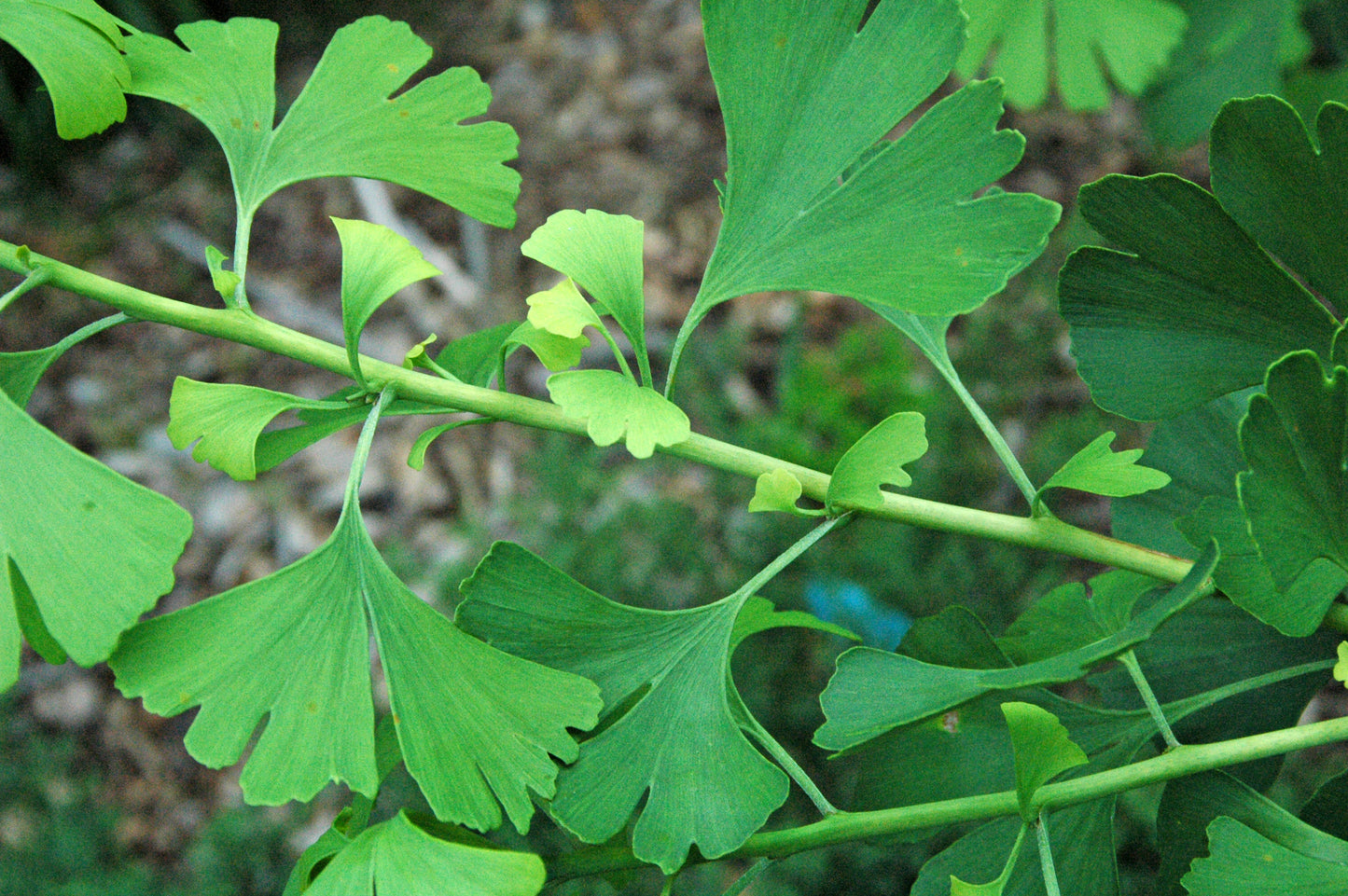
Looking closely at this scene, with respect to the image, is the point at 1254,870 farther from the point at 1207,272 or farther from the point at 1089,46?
the point at 1089,46

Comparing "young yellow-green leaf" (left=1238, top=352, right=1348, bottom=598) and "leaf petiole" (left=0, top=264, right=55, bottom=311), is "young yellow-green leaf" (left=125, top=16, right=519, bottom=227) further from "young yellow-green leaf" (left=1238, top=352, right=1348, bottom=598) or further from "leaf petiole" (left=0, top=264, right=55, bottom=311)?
"young yellow-green leaf" (left=1238, top=352, right=1348, bottom=598)

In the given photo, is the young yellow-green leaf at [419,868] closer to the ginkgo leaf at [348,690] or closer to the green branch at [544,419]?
the ginkgo leaf at [348,690]

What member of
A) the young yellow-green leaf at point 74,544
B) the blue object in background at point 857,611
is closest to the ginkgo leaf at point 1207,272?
the young yellow-green leaf at point 74,544

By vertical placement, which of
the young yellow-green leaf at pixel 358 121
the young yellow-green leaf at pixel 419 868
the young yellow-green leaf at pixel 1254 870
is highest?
the young yellow-green leaf at pixel 358 121

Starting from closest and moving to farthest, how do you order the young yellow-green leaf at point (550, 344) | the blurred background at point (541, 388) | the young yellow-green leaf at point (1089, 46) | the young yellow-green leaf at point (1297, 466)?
the young yellow-green leaf at point (1297, 466)
the young yellow-green leaf at point (550, 344)
the young yellow-green leaf at point (1089, 46)
the blurred background at point (541, 388)

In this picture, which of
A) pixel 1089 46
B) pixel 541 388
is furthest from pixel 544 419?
pixel 541 388

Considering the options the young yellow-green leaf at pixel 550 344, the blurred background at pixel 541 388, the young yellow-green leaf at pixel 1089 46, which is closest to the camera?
the young yellow-green leaf at pixel 550 344

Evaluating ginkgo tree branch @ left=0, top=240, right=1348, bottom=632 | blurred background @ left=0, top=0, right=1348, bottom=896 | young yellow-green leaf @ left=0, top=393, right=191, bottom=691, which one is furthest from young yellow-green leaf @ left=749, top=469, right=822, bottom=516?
blurred background @ left=0, top=0, right=1348, bottom=896

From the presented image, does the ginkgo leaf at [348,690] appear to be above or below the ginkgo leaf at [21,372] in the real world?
below
